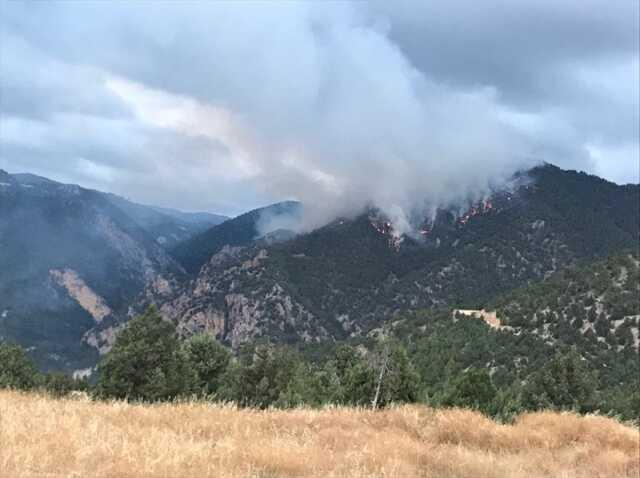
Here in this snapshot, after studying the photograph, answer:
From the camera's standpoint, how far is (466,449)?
1027 cm

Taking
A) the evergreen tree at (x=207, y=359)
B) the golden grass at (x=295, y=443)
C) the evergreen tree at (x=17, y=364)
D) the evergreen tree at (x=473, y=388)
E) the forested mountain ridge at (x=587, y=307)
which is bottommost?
the evergreen tree at (x=17, y=364)

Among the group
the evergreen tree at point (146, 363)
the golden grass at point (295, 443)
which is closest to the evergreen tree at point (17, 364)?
the evergreen tree at point (146, 363)

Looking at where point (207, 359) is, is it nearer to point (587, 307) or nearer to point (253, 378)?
point (253, 378)

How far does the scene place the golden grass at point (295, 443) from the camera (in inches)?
278

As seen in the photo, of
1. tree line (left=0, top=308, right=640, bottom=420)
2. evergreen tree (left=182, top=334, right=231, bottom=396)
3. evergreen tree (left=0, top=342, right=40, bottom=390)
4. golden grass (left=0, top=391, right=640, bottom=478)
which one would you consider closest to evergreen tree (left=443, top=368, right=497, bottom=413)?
tree line (left=0, top=308, right=640, bottom=420)

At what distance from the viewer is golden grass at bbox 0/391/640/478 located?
7.07m

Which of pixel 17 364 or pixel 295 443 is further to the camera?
pixel 17 364

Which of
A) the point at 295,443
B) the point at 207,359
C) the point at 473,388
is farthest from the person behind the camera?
the point at 207,359

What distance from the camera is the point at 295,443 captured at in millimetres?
8906

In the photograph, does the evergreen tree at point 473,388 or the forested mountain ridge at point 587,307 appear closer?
the evergreen tree at point 473,388

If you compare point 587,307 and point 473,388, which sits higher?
point 587,307

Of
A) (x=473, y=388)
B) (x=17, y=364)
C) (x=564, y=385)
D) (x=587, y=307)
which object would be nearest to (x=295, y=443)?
(x=473, y=388)

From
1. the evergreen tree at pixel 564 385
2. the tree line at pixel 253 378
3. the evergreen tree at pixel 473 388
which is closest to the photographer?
the evergreen tree at pixel 473 388

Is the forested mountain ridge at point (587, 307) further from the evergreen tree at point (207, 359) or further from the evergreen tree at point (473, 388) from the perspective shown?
the evergreen tree at point (207, 359)
